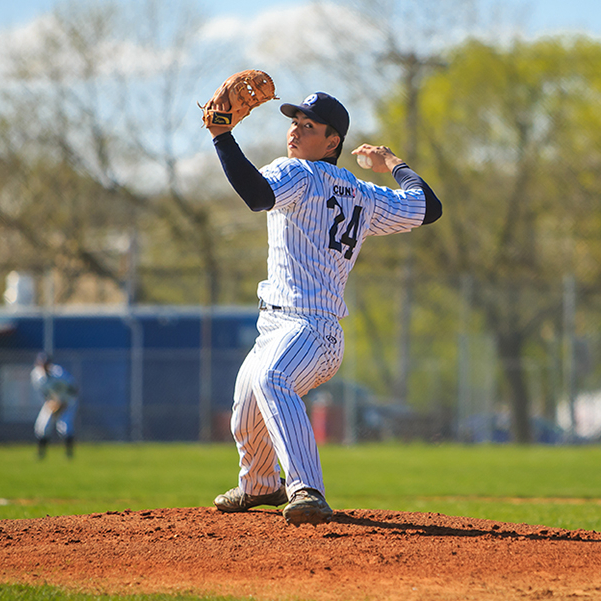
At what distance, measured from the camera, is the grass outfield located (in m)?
7.52

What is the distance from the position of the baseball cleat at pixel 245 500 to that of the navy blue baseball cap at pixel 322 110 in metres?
1.82

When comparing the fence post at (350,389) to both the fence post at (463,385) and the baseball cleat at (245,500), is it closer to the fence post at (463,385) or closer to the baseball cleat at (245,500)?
the fence post at (463,385)

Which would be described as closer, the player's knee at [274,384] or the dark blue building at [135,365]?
the player's knee at [274,384]

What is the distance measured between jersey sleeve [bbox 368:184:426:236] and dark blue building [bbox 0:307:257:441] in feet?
48.7

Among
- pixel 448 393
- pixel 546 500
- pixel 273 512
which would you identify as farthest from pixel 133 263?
pixel 273 512

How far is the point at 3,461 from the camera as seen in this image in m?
14.4

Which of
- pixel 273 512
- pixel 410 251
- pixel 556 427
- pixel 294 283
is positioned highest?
pixel 410 251

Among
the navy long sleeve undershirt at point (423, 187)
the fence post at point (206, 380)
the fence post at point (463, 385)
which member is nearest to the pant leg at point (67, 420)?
the fence post at point (206, 380)

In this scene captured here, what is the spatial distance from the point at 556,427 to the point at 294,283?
56.8 ft

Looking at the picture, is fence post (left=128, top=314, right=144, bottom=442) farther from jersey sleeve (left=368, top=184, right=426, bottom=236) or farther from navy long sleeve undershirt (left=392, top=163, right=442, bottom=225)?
jersey sleeve (left=368, top=184, right=426, bottom=236)

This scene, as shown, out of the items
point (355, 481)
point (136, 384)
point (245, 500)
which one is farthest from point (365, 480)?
point (136, 384)

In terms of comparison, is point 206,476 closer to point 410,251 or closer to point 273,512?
point 273,512

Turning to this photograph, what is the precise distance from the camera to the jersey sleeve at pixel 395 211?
4418 mm

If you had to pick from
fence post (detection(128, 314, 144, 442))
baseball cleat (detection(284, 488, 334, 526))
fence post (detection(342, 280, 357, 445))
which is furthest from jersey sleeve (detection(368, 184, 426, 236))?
fence post (detection(128, 314, 144, 442))
